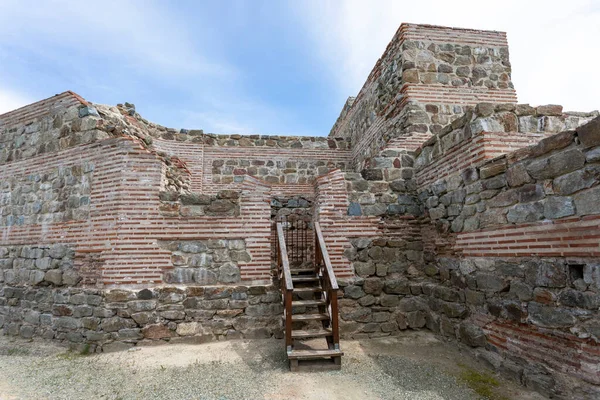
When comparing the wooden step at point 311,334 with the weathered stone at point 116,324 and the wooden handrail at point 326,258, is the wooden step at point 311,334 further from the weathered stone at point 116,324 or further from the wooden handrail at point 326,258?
the weathered stone at point 116,324

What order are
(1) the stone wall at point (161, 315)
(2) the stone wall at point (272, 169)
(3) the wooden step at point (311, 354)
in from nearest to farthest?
(3) the wooden step at point (311, 354)
(1) the stone wall at point (161, 315)
(2) the stone wall at point (272, 169)

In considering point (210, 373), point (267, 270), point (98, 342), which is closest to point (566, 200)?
point (267, 270)

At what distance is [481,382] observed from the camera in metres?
4.05

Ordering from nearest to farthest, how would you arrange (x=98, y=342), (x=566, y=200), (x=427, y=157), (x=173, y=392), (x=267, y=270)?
(x=566, y=200), (x=173, y=392), (x=98, y=342), (x=267, y=270), (x=427, y=157)

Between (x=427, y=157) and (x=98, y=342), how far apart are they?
604 centimetres

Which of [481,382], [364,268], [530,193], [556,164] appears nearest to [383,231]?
[364,268]

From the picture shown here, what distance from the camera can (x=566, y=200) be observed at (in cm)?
345

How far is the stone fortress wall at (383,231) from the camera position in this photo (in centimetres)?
362

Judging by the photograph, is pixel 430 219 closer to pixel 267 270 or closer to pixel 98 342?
pixel 267 270

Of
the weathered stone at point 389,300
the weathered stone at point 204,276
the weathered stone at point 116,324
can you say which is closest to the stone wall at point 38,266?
the weathered stone at point 116,324

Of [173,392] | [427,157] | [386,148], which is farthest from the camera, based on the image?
[386,148]

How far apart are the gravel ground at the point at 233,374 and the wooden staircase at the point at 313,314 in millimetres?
209

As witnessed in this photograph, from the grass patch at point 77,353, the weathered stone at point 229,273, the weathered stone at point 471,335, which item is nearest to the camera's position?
the weathered stone at point 471,335

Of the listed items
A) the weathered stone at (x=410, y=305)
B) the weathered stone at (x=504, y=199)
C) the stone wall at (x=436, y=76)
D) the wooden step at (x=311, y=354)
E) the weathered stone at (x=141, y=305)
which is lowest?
the wooden step at (x=311, y=354)
